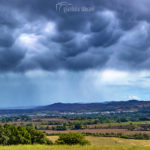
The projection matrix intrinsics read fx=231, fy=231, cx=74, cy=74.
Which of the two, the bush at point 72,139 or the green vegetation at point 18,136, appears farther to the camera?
the green vegetation at point 18,136

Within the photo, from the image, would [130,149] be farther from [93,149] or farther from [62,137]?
[62,137]

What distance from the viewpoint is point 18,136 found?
1879 inches

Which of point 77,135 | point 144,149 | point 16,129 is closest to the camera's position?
point 144,149

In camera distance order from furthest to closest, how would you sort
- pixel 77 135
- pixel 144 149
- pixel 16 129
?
pixel 16 129 → pixel 77 135 → pixel 144 149

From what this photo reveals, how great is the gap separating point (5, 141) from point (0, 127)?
11.8 ft

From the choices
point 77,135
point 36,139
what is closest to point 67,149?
point 77,135

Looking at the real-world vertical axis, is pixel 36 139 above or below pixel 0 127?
below

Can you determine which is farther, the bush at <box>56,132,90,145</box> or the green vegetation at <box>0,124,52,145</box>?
the green vegetation at <box>0,124,52,145</box>

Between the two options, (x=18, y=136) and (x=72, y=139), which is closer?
(x=72, y=139)

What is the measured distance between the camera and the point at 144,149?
25141 millimetres

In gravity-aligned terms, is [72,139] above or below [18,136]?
below

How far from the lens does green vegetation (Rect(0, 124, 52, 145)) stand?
4569cm

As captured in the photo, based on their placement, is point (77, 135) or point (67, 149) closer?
point (67, 149)

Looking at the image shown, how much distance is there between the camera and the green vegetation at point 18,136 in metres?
45.7
